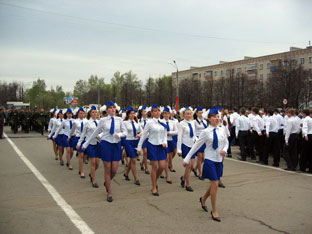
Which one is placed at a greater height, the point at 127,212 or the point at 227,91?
the point at 227,91

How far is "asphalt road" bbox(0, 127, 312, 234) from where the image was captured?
17.1 ft

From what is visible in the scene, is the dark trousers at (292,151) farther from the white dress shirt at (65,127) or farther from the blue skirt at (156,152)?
the white dress shirt at (65,127)

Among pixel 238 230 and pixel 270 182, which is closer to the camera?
pixel 238 230

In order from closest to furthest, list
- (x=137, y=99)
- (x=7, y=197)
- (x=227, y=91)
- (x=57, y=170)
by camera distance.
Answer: (x=7, y=197) < (x=57, y=170) < (x=227, y=91) < (x=137, y=99)

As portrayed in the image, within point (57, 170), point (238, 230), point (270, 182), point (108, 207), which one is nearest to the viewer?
point (238, 230)

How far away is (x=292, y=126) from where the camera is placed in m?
10.6

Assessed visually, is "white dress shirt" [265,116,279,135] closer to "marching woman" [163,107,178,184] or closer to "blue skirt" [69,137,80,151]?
"marching woman" [163,107,178,184]

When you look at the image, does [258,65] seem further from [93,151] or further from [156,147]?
[156,147]

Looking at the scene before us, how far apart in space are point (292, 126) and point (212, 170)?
6.24m

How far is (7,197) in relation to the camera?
6.92 m

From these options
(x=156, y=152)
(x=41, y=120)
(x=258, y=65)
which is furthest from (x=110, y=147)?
(x=258, y=65)

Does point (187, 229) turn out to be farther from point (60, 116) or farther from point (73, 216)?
point (60, 116)

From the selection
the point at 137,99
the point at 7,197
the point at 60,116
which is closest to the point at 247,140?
the point at 60,116

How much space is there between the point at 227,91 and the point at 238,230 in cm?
4524
